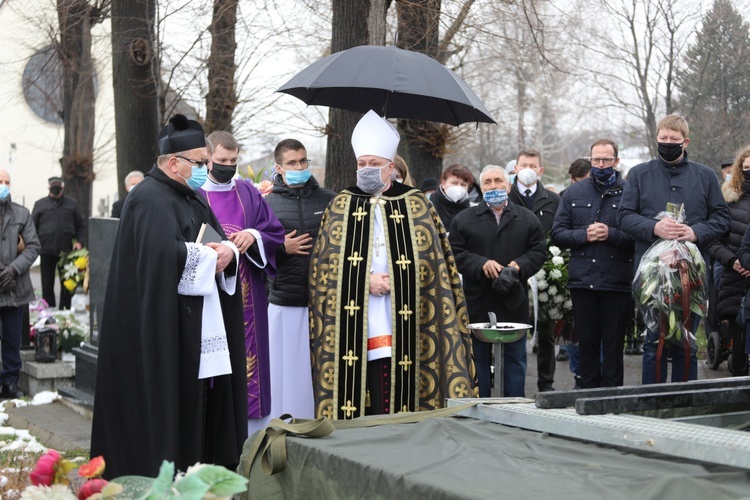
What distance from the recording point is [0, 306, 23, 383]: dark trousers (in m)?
Result: 9.75

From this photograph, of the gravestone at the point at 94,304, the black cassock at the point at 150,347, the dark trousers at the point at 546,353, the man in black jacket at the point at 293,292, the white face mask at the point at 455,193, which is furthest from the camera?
the white face mask at the point at 455,193

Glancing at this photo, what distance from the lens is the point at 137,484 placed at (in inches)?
84.8

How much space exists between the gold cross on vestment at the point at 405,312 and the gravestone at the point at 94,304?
3.64 metres

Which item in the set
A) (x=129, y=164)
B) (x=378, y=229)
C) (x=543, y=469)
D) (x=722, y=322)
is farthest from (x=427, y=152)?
(x=543, y=469)

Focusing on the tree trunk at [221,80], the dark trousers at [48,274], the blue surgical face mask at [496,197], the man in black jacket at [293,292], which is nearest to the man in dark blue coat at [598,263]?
the blue surgical face mask at [496,197]

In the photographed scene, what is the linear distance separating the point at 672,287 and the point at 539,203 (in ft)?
9.00

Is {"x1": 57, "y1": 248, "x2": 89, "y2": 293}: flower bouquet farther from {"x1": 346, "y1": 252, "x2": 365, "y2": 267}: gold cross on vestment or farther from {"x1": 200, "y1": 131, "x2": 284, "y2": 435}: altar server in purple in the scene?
{"x1": 346, "y1": 252, "x2": 365, "y2": 267}: gold cross on vestment

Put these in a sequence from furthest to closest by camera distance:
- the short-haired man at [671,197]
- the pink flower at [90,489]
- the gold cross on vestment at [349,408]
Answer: the short-haired man at [671,197], the gold cross on vestment at [349,408], the pink flower at [90,489]

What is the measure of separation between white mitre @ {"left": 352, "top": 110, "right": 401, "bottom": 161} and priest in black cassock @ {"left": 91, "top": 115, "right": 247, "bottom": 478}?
41.7 inches

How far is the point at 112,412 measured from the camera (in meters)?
5.20

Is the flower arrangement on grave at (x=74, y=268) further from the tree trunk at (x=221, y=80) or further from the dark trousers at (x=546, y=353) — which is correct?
the dark trousers at (x=546, y=353)

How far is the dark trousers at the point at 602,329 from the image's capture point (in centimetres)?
760

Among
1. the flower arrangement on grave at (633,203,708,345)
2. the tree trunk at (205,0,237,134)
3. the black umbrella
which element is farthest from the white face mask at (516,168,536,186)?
the tree trunk at (205,0,237,134)

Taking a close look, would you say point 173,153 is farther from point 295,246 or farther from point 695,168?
point 695,168
